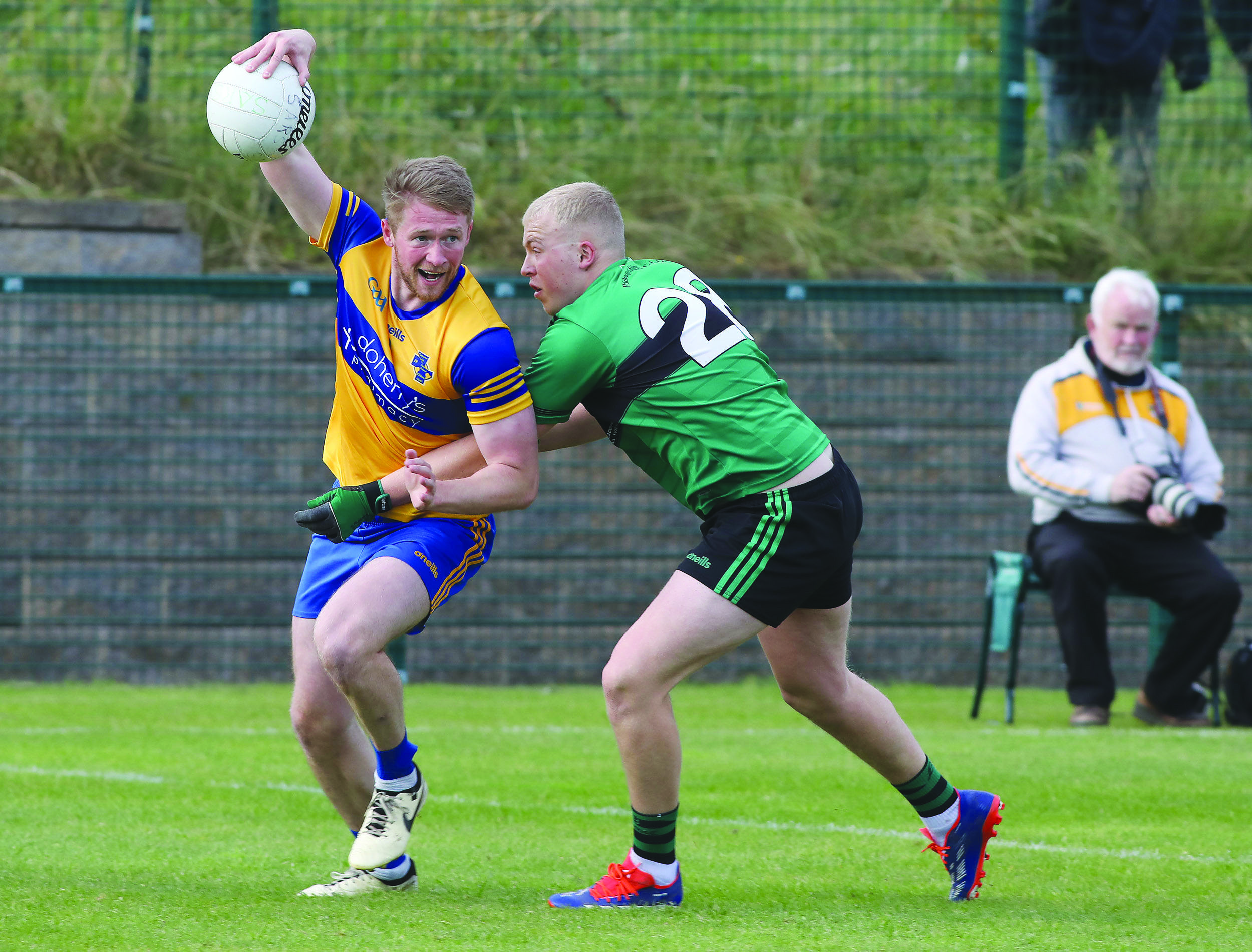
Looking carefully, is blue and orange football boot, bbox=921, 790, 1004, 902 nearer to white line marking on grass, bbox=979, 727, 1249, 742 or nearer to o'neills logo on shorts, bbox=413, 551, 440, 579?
o'neills logo on shorts, bbox=413, 551, 440, 579

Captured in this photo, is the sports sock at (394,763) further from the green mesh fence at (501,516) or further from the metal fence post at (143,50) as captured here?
the metal fence post at (143,50)

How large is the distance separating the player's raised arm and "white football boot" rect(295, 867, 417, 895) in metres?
1.85

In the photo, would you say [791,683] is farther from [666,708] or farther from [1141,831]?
[1141,831]

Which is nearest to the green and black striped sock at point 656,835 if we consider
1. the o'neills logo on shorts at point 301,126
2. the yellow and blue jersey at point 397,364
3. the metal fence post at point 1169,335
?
the yellow and blue jersey at point 397,364

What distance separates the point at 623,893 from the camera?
403cm

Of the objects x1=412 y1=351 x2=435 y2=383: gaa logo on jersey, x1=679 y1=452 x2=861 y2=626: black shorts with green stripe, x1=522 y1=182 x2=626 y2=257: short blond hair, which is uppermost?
x1=522 y1=182 x2=626 y2=257: short blond hair

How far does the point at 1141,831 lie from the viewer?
532 cm

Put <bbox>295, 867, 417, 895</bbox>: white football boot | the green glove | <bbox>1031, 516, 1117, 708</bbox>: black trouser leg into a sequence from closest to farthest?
the green glove < <bbox>295, 867, 417, 895</bbox>: white football boot < <bbox>1031, 516, 1117, 708</bbox>: black trouser leg

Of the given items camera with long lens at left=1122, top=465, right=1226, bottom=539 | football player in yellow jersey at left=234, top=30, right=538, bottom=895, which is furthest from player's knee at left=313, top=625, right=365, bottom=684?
camera with long lens at left=1122, top=465, right=1226, bottom=539

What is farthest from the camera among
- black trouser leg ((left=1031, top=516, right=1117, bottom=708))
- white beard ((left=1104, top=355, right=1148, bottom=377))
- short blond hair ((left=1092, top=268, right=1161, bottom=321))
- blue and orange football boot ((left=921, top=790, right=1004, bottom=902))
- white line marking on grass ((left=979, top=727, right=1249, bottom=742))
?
white beard ((left=1104, top=355, right=1148, bottom=377))

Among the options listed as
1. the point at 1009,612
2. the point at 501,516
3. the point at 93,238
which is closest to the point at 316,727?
the point at 1009,612

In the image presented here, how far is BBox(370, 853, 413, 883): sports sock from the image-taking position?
417 centimetres

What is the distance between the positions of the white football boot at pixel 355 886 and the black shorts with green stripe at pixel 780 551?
3.89 ft

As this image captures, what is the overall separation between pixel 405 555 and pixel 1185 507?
4.94 meters
